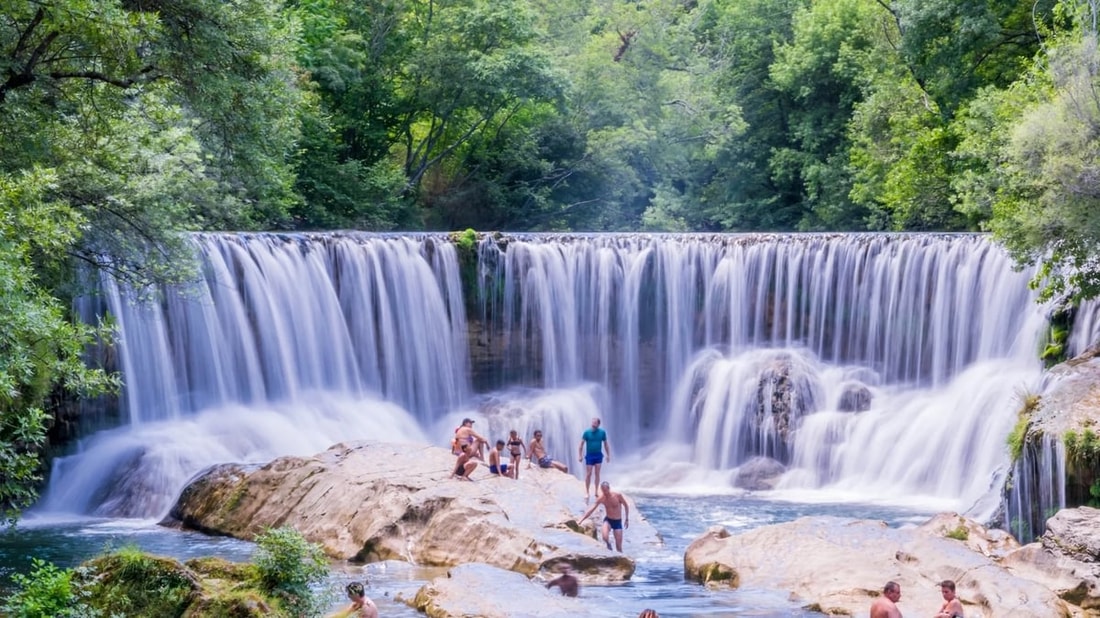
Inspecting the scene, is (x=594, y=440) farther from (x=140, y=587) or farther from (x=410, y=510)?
(x=140, y=587)

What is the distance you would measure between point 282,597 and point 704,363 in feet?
68.6

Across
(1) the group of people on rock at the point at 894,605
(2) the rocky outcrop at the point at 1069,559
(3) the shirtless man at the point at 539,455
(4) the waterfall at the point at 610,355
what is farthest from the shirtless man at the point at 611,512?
(4) the waterfall at the point at 610,355

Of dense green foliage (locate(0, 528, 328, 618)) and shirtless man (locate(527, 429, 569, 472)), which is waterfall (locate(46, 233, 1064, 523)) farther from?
dense green foliage (locate(0, 528, 328, 618))

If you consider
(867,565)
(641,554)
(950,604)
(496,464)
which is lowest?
(641,554)

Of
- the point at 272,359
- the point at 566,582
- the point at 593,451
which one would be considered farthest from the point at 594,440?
the point at 272,359

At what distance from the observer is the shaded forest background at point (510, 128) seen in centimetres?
1465

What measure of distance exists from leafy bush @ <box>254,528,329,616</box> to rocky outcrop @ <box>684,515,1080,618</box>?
252 inches

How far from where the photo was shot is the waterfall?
2545 cm

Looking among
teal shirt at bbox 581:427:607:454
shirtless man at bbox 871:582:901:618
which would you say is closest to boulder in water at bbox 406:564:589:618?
shirtless man at bbox 871:582:901:618

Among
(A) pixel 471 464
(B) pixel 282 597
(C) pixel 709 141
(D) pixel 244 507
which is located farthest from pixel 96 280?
(C) pixel 709 141

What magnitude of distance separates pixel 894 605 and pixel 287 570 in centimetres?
576

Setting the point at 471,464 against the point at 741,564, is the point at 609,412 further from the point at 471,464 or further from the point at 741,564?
the point at 741,564

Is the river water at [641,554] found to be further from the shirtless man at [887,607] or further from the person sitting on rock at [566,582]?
the shirtless man at [887,607]

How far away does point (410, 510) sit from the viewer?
18422mm
